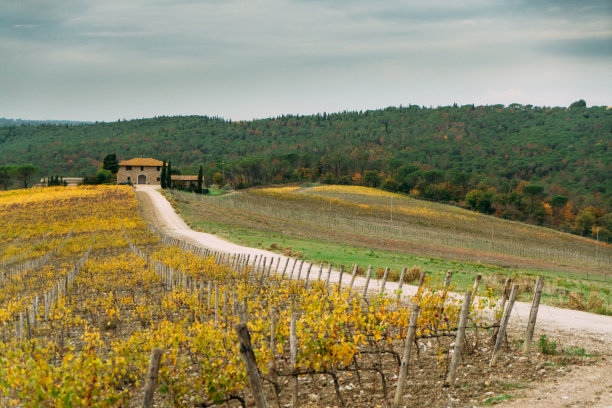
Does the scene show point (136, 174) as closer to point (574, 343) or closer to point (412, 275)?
point (412, 275)

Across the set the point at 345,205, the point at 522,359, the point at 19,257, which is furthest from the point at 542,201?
the point at 522,359

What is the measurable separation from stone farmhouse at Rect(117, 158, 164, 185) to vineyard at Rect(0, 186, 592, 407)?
3735 inches

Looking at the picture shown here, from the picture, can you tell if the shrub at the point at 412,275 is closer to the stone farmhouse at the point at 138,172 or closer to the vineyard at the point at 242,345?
the vineyard at the point at 242,345

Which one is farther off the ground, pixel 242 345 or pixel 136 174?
pixel 242 345

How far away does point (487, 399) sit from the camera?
9.51 meters

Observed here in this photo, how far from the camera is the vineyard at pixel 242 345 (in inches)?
338

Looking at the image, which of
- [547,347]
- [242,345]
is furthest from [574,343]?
[242,345]

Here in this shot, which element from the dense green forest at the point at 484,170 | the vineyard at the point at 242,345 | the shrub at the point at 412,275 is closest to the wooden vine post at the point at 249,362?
the vineyard at the point at 242,345

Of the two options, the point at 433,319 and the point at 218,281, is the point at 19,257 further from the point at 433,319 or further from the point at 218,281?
the point at 433,319

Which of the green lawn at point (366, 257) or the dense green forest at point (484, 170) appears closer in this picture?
the green lawn at point (366, 257)

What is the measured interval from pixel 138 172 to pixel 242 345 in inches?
4702

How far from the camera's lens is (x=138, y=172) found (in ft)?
396

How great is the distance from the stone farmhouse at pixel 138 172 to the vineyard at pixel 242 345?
9488cm

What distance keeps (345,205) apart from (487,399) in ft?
277
